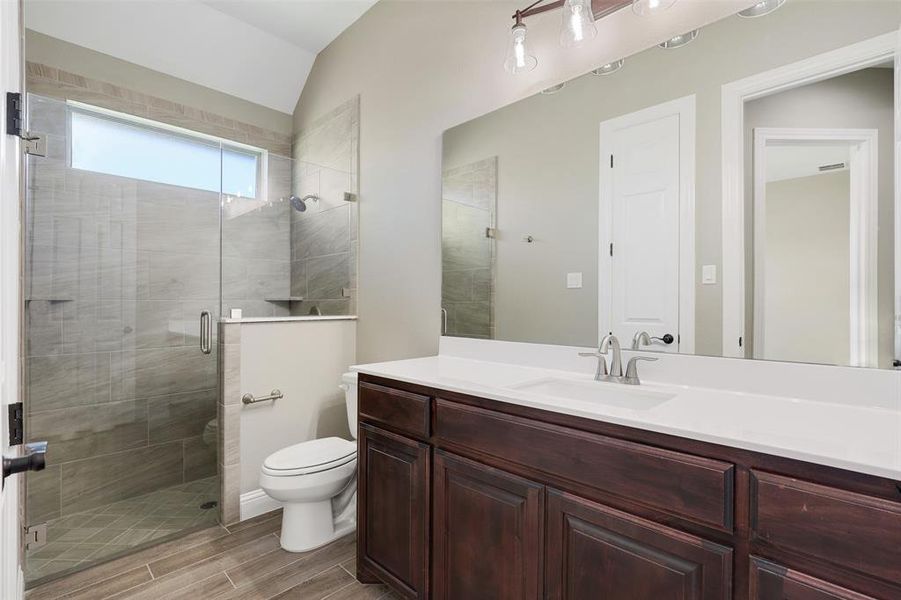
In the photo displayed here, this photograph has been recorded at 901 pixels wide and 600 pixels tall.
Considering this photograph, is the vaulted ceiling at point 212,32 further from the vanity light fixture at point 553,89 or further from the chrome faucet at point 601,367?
the chrome faucet at point 601,367

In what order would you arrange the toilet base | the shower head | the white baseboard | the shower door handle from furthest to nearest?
the shower head
the shower door handle
the white baseboard
the toilet base

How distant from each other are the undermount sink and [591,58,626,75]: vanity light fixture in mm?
1167

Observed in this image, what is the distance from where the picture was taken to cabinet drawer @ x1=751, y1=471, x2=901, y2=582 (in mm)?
702

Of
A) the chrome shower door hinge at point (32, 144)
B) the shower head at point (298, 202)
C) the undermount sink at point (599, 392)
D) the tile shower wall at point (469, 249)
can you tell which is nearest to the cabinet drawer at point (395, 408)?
the undermount sink at point (599, 392)

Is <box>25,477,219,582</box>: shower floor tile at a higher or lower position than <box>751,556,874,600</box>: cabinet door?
lower

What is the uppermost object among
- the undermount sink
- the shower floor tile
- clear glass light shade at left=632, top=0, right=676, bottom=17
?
clear glass light shade at left=632, top=0, right=676, bottom=17

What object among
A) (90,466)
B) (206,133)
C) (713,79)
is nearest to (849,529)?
(713,79)

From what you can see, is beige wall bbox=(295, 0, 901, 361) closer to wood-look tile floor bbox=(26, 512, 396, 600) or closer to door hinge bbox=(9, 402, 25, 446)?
wood-look tile floor bbox=(26, 512, 396, 600)

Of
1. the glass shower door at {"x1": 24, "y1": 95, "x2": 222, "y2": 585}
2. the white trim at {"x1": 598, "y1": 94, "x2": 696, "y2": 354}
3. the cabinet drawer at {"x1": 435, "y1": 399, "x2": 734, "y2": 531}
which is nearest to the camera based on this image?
the cabinet drawer at {"x1": 435, "y1": 399, "x2": 734, "y2": 531}

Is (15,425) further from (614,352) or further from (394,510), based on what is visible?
(614,352)

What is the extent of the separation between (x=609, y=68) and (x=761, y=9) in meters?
0.47

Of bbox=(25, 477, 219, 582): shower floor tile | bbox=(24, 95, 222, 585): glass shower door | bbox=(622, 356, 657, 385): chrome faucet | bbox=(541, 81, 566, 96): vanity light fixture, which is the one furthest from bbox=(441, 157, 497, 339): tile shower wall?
bbox=(25, 477, 219, 582): shower floor tile

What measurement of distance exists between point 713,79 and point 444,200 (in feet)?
4.10

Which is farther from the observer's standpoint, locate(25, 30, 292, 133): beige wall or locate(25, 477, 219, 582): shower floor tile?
locate(25, 30, 292, 133): beige wall
